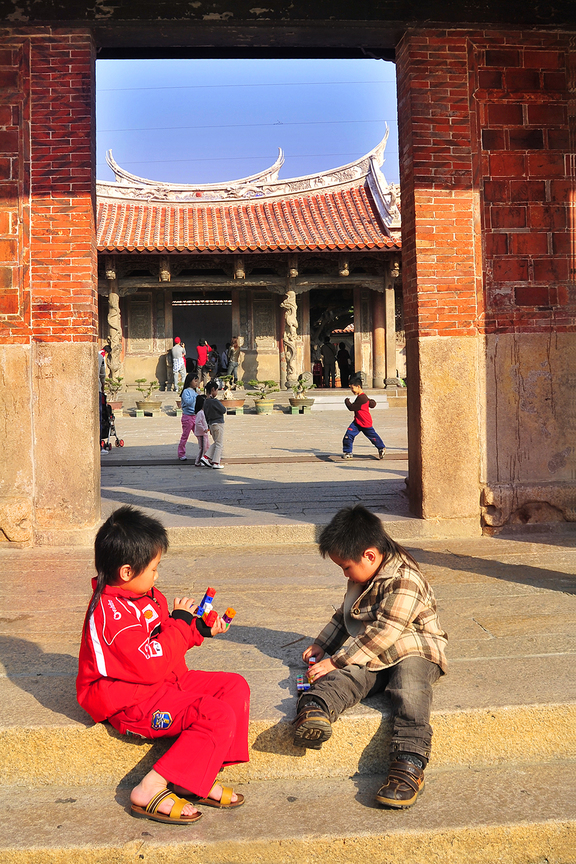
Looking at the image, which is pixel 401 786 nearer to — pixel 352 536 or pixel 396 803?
pixel 396 803

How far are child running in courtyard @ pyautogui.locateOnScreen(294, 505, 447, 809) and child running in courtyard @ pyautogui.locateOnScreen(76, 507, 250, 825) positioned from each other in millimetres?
267


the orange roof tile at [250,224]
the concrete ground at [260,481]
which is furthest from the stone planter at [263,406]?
the orange roof tile at [250,224]

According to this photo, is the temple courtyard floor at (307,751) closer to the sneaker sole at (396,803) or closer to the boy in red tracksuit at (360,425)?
the sneaker sole at (396,803)

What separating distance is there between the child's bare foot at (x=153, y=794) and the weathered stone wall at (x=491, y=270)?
12.2 feet

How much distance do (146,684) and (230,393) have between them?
17466mm

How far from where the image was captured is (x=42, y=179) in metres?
5.57

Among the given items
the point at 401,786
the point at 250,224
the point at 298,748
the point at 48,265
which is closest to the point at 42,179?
the point at 48,265

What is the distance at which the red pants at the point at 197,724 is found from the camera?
7.61ft

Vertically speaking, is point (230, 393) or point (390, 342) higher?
point (390, 342)

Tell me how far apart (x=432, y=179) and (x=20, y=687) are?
179 inches

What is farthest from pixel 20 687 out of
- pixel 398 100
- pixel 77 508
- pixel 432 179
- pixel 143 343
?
pixel 143 343

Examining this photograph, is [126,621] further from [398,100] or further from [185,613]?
[398,100]

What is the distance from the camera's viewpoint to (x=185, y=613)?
2.67 m

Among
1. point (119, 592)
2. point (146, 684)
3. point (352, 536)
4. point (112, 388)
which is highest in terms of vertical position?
point (112, 388)
